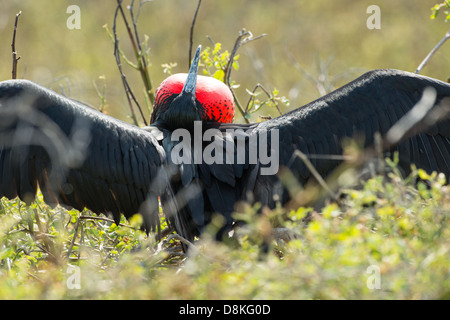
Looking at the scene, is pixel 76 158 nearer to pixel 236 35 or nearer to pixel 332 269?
pixel 332 269

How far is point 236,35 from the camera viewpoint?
1095 cm

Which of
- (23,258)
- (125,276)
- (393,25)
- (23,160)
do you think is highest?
(393,25)

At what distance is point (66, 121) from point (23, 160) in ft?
0.97

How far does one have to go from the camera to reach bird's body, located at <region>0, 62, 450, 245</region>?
132 inches

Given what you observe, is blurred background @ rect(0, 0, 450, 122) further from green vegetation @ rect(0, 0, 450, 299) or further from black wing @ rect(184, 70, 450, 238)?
black wing @ rect(184, 70, 450, 238)

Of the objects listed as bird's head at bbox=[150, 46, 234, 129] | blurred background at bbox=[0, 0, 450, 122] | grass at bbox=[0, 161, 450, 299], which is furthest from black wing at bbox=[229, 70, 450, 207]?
blurred background at bbox=[0, 0, 450, 122]

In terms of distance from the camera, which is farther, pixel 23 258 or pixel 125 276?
pixel 23 258

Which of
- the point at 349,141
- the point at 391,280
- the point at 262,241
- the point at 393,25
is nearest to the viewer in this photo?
the point at 391,280

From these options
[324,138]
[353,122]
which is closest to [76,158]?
[324,138]

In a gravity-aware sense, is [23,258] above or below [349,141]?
below

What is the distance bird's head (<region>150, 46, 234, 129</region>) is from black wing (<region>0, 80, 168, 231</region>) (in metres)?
0.26

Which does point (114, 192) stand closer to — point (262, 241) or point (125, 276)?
point (262, 241)

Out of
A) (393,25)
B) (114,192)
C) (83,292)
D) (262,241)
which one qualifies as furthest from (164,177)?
(393,25)

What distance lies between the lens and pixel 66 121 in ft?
11.0
